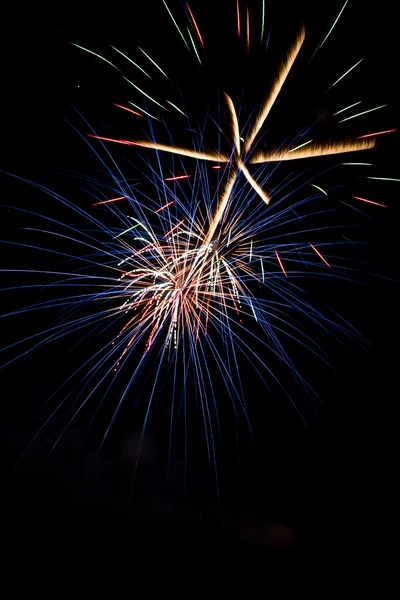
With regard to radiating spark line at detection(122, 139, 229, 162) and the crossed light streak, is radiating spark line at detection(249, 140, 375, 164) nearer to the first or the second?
the crossed light streak

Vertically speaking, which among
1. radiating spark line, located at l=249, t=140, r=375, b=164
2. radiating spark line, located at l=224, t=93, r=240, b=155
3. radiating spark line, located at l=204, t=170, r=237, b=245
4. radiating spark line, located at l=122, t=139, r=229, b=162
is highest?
radiating spark line, located at l=224, t=93, r=240, b=155

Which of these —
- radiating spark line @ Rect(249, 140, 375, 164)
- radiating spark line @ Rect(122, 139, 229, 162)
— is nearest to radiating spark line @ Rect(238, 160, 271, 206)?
radiating spark line @ Rect(122, 139, 229, 162)

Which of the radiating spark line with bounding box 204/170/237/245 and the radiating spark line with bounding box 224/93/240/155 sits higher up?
the radiating spark line with bounding box 224/93/240/155

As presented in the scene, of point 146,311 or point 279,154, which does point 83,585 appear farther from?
point 279,154

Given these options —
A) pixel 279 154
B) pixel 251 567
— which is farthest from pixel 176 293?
pixel 251 567

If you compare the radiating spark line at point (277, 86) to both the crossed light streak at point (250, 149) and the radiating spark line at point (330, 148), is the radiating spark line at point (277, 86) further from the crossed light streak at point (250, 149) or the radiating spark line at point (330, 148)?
the radiating spark line at point (330, 148)

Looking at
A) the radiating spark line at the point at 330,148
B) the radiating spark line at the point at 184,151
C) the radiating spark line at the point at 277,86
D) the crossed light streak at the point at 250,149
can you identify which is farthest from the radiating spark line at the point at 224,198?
the radiating spark line at the point at 330,148

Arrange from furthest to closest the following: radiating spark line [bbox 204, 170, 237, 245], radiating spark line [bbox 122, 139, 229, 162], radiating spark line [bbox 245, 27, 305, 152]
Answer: radiating spark line [bbox 204, 170, 237, 245] → radiating spark line [bbox 122, 139, 229, 162] → radiating spark line [bbox 245, 27, 305, 152]
